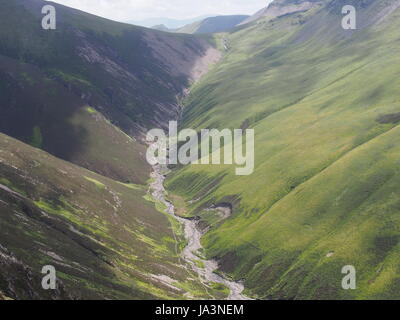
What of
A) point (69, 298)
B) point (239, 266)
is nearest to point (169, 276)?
point (239, 266)

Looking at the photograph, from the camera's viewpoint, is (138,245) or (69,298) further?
(138,245)

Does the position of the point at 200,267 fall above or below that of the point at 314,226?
below

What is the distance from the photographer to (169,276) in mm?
165875

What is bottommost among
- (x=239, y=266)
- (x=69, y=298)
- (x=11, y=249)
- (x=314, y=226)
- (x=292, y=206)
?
(x=69, y=298)

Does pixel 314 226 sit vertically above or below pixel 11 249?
above

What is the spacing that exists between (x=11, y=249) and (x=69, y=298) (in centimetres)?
1972

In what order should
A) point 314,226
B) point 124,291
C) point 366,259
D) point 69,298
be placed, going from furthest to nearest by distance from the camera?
1. point 314,226
2. point 366,259
3. point 124,291
4. point 69,298

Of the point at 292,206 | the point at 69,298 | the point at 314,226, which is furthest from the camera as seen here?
the point at 292,206

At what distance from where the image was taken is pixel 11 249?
11331cm

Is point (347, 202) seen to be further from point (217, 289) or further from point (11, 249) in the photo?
point (11, 249)

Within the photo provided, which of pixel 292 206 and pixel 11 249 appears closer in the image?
pixel 11 249

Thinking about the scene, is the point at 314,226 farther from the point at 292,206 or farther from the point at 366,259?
the point at 366,259
